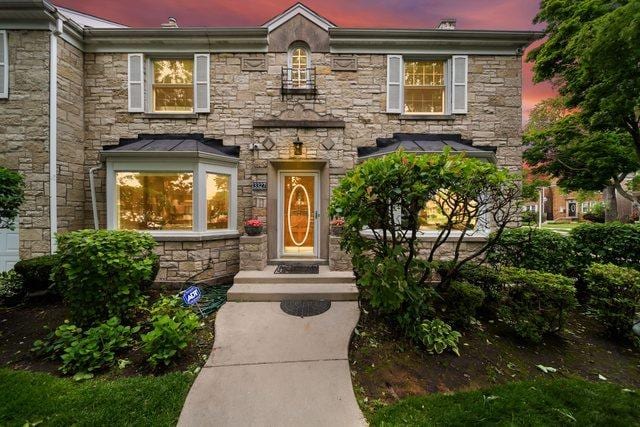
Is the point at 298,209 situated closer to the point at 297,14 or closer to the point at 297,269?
the point at 297,269

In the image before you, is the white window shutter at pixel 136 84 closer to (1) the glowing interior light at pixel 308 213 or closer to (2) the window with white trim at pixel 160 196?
(2) the window with white trim at pixel 160 196

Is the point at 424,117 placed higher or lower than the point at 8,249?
higher

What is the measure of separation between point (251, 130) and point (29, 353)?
5399 mm

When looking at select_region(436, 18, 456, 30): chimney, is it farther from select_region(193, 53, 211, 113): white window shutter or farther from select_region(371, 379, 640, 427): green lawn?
select_region(371, 379, 640, 427): green lawn

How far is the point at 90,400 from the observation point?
239 cm

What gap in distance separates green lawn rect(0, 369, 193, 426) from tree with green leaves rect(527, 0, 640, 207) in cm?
779

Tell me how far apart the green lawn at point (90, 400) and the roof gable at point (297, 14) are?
24.3 feet

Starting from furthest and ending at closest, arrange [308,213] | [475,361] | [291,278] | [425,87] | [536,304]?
[425,87]
[308,213]
[291,278]
[536,304]
[475,361]

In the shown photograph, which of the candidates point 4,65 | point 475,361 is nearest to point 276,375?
point 475,361

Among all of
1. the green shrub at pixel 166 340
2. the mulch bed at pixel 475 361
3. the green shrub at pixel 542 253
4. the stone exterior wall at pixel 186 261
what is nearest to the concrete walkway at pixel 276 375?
the mulch bed at pixel 475 361

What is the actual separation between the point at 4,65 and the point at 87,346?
691cm

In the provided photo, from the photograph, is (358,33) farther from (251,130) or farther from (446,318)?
(446,318)

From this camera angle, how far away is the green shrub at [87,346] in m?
2.84

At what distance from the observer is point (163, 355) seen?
9.30ft
